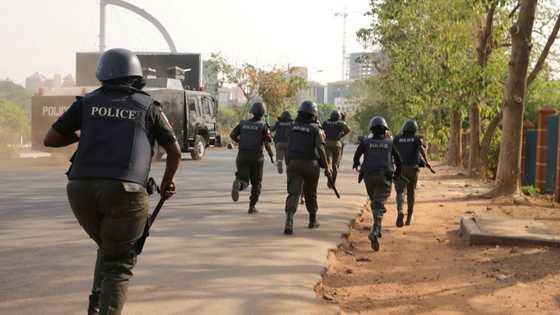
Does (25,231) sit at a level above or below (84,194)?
below

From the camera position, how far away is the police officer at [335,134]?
1562 centimetres

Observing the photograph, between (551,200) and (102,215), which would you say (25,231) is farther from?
(551,200)

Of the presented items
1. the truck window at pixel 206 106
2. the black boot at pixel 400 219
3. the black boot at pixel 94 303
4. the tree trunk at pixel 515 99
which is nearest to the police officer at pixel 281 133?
the tree trunk at pixel 515 99

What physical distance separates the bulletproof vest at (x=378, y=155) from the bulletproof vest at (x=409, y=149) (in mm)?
2014

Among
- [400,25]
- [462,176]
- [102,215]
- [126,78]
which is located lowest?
[462,176]

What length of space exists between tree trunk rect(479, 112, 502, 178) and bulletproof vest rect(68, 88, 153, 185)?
1843cm

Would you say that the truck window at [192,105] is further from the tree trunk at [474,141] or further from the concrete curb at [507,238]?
the concrete curb at [507,238]

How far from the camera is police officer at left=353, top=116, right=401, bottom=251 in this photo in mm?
9438

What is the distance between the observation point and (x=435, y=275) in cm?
784

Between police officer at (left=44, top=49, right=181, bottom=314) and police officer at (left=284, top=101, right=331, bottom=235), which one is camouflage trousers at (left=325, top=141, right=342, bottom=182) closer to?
police officer at (left=284, top=101, right=331, bottom=235)

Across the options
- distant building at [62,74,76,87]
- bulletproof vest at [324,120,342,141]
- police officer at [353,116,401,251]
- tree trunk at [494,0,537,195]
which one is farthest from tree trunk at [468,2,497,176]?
distant building at [62,74,76,87]

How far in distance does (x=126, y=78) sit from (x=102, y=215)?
792 millimetres

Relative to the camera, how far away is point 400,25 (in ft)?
102

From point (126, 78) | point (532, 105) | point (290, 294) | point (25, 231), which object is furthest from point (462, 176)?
point (126, 78)
